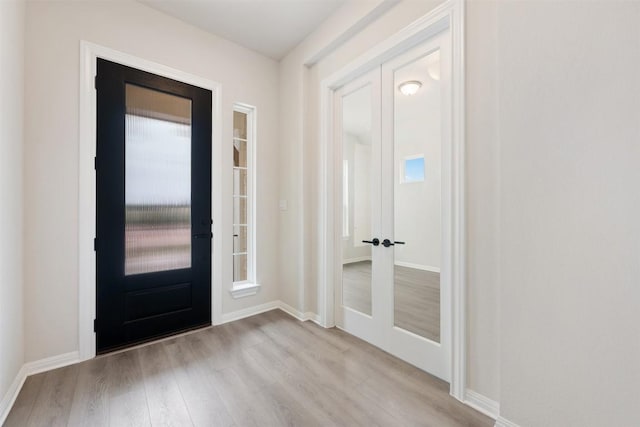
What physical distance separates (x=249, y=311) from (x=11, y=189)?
7.37 ft

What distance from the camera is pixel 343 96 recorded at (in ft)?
8.93

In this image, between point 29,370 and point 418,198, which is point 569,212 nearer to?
point 418,198

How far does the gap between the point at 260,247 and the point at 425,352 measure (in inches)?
81.5

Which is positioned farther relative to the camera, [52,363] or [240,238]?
[240,238]

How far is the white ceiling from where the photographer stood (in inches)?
96.0

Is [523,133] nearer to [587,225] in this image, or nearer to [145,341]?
[587,225]

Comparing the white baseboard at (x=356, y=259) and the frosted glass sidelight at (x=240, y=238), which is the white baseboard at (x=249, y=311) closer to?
the frosted glass sidelight at (x=240, y=238)

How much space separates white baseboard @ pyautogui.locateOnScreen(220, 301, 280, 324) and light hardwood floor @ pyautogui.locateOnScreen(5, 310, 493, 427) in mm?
476

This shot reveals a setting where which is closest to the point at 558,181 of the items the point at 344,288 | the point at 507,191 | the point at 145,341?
the point at 507,191

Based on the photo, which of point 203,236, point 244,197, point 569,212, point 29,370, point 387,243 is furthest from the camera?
point 244,197

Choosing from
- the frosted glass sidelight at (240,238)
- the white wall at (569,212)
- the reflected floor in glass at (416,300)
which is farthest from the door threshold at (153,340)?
the white wall at (569,212)

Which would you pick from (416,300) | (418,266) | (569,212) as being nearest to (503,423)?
(416,300)

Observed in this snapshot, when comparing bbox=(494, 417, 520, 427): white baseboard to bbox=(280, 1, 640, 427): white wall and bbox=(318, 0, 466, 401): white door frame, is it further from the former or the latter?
bbox=(318, 0, 466, 401): white door frame

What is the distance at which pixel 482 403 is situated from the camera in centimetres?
159
